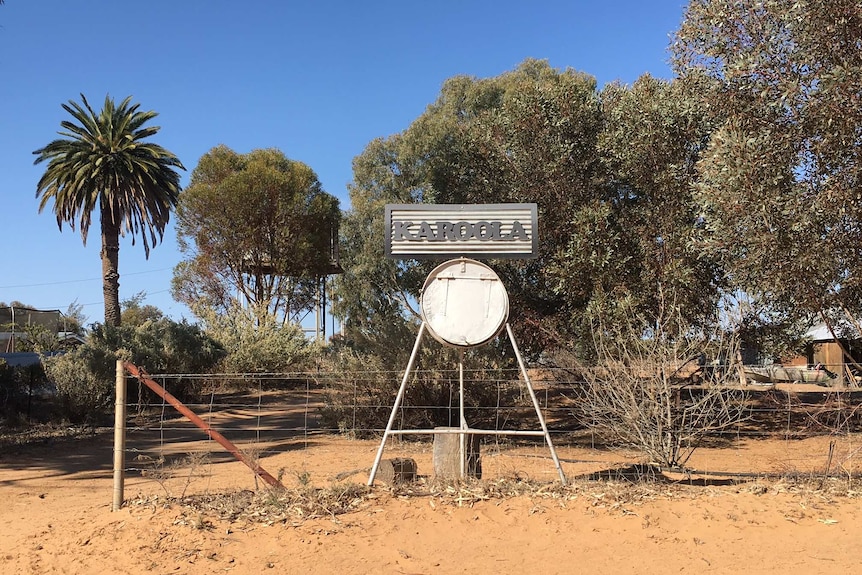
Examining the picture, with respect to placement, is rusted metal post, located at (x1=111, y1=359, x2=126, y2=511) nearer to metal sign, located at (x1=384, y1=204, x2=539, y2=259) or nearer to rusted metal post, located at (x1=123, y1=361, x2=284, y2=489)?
rusted metal post, located at (x1=123, y1=361, x2=284, y2=489)

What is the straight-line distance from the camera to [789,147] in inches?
300

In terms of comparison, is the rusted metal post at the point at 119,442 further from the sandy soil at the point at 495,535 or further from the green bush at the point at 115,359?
the green bush at the point at 115,359

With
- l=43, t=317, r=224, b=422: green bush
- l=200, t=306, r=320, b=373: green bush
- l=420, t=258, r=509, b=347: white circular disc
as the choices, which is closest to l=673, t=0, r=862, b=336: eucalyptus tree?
l=420, t=258, r=509, b=347: white circular disc

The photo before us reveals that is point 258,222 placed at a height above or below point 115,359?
above

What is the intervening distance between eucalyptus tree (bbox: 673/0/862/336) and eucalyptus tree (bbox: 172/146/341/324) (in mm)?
22882

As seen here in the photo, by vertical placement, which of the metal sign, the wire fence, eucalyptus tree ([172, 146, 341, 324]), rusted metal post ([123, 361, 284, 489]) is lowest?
the wire fence

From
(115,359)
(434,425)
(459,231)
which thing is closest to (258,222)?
(115,359)

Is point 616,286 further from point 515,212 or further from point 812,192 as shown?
point 515,212

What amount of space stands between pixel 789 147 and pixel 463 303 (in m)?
4.32

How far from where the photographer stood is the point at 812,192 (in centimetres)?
757

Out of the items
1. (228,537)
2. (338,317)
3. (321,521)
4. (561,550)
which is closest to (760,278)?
(561,550)

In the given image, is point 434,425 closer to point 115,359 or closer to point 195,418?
point 195,418

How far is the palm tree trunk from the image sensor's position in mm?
23859

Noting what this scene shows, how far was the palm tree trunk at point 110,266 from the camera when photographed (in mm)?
23859
